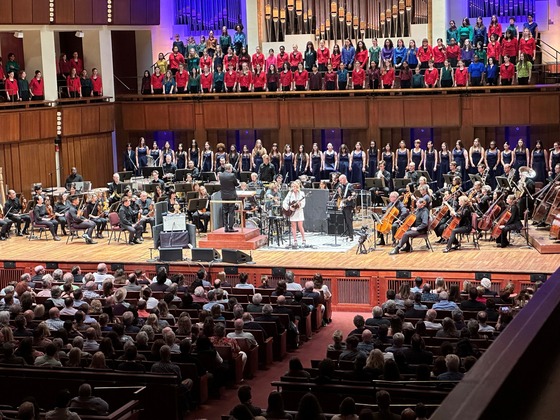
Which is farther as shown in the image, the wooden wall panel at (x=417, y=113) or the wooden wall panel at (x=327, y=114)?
the wooden wall panel at (x=327, y=114)

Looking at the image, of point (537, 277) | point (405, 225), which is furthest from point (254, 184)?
point (537, 277)

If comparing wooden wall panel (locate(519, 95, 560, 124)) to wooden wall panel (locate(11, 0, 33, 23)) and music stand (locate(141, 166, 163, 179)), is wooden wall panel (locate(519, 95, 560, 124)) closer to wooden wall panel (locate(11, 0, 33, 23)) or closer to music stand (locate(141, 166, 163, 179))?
music stand (locate(141, 166, 163, 179))

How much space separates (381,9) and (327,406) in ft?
59.3

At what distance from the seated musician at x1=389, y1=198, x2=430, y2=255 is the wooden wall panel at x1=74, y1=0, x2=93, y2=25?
11.6 metres

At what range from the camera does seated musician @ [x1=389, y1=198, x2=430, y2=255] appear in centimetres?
1541

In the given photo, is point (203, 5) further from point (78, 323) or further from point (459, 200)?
point (78, 323)


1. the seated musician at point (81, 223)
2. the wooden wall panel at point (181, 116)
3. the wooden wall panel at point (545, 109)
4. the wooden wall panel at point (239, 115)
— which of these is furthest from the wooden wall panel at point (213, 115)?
the wooden wall panel at point (545, 109)

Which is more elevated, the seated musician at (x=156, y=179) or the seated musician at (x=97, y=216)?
the seated musician at (x=156, y=179)

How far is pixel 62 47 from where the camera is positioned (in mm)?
25734

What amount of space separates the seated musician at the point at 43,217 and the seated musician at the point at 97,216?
74 centimetres

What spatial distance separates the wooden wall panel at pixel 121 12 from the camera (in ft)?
78.9

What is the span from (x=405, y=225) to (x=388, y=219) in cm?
38

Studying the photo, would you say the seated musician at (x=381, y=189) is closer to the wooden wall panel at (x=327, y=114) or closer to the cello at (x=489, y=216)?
the cello at (x=489, y=216)

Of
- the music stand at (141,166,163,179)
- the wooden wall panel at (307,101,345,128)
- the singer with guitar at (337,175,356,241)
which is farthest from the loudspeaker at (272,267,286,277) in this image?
the wooden wall panel at (307,101,345,128)
